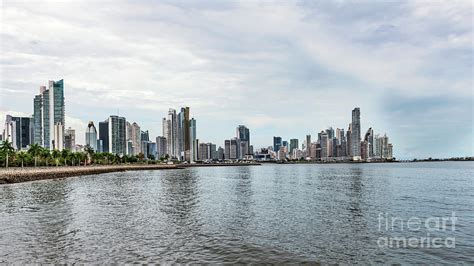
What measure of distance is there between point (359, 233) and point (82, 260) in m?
20.7

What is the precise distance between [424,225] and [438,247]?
836cm

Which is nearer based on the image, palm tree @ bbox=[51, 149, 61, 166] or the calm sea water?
the calm sea water

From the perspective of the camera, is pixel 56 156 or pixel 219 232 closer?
pixel 219 232

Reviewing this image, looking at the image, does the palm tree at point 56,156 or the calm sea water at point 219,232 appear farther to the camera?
the palm tree at point 56,156

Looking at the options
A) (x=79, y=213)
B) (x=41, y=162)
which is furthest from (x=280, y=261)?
(x=41, y=162)

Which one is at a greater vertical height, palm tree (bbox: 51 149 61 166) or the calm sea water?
palm tree (bbox: 51 149 61 166)

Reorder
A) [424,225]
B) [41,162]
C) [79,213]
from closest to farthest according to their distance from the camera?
1. [424,225]
2. [79,213]
3. [41,162]

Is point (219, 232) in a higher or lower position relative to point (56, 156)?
lower

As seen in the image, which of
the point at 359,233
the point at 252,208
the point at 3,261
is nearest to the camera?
the point at 3,261

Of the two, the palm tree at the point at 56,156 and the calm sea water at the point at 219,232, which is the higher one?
the palm tree at the point at 56,156

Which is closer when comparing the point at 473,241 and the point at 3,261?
the point at 3,261

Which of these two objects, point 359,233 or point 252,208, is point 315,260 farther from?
point 252,208

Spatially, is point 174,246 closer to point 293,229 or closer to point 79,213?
point 293,229

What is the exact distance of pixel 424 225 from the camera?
107 feet
